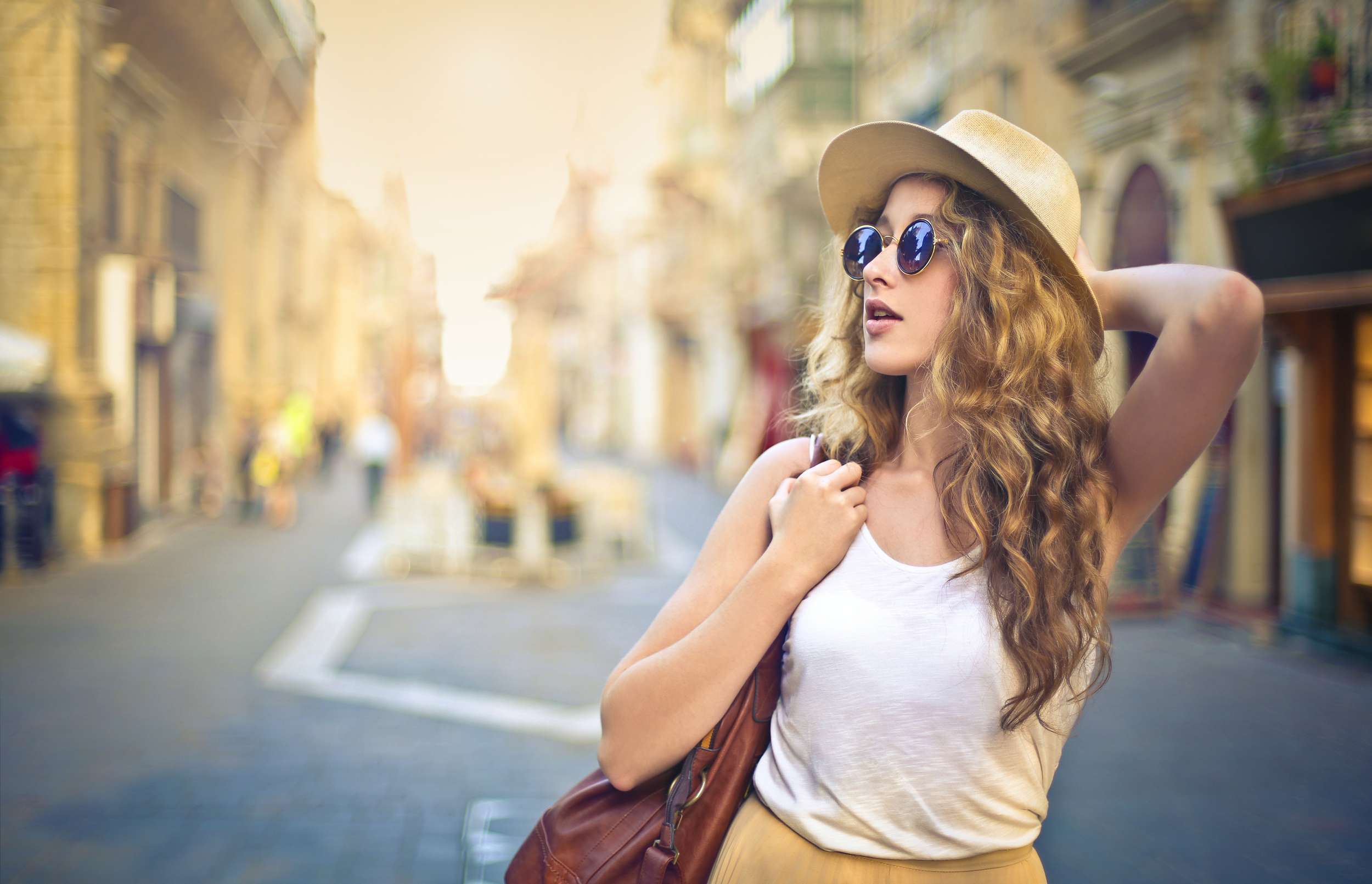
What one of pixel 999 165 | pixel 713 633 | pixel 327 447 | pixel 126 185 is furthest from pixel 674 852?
pixel 327 447

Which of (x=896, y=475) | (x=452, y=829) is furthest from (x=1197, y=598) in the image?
(x=896, y=475)

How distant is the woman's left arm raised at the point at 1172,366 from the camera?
4.28 ft

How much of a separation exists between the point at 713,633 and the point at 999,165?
737 millimetres

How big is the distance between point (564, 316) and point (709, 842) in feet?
38.9

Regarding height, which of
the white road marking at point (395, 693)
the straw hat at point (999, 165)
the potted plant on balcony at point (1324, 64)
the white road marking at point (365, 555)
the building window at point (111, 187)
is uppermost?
the potted plant on balcony at point (1324, 64)

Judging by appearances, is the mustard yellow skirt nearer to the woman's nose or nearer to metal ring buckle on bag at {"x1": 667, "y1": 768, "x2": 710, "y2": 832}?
metal ring buckle on bag at {"x1": 667, "y1": 768, "x2": 710, "y2": 832}

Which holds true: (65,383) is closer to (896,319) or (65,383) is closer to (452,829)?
(452,829)

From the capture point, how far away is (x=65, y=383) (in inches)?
137

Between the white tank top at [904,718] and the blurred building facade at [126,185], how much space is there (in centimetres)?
259

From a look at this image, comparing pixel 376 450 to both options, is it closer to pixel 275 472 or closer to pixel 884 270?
pixel 275 472

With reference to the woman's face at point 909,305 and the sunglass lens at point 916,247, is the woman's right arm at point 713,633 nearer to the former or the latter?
the woman's face at point 909,305

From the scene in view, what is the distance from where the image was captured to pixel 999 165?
54.0 inches

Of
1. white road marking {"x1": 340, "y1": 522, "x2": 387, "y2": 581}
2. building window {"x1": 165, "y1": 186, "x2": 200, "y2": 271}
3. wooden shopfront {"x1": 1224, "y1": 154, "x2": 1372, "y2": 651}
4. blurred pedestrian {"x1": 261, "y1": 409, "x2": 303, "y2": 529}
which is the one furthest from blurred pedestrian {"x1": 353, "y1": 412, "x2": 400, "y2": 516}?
wooden shopfront {"x1": 1224, "y1": 154, "x2": 1372, "y2": 651}

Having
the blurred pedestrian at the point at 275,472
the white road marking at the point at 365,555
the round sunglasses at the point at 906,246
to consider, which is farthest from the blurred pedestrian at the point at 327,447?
the round sunglasses at the point at 906,246
